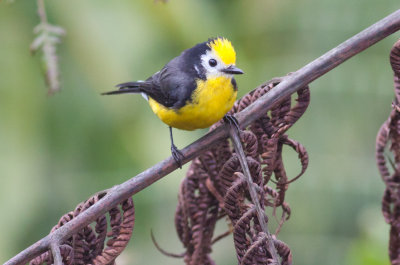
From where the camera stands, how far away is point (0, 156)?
13.6 ft

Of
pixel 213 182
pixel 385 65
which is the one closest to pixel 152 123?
pixel 385 65

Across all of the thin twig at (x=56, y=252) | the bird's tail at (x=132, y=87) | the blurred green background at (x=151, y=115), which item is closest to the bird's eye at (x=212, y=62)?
the bird's tail at (x=132, y=87)

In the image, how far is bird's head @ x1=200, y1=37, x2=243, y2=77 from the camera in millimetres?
2312

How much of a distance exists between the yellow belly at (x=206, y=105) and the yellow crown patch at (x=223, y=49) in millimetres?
74

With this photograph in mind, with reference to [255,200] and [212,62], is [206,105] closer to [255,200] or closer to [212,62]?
[212,62]

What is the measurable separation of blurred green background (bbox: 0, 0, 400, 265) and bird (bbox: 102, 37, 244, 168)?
1.49 m

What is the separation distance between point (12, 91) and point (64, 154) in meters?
0.61

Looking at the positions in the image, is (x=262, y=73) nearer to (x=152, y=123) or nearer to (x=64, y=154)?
(x=152, y=123)

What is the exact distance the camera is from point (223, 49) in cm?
232

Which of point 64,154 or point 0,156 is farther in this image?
point 64,154

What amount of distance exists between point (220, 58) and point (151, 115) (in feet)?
6.82

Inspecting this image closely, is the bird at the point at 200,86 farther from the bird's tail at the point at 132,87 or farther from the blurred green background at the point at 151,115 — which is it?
Result: the blurred green background at the point at 151,115

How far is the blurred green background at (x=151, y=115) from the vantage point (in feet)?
13.5

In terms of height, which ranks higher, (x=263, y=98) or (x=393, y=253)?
(x=263, y=98)
